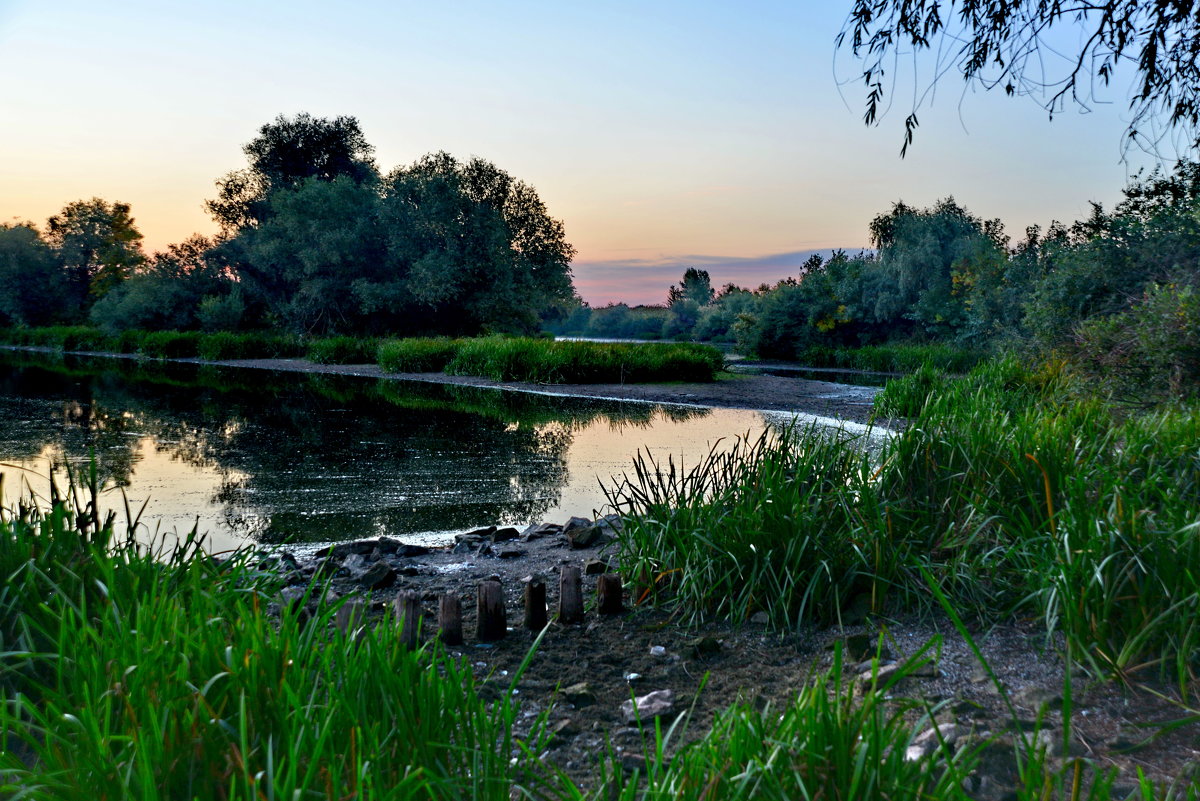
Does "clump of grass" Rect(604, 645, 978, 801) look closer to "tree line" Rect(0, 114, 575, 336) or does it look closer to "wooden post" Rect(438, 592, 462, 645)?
"wooden post" Rect(438, 592, 462, 645)

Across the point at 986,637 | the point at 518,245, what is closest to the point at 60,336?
the point at 518,245

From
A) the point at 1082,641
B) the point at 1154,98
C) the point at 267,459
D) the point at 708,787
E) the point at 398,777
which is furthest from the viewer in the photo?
the point at 267,459

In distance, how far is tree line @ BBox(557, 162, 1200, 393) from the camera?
823 cm

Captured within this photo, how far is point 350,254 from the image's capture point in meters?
33.5

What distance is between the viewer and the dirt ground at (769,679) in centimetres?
223

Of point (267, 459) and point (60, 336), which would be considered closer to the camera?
point (267, 459)

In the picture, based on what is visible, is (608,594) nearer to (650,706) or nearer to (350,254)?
(650,706)

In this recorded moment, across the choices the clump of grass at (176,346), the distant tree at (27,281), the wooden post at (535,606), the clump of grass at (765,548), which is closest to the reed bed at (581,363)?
the clump of grass at (176,346)

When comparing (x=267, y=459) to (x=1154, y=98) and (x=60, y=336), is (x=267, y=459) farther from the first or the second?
(x=60, y=336)

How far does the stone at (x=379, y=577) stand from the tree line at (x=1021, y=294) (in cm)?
717

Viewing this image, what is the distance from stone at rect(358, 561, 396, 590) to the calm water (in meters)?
0.86

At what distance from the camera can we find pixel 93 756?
1688 mm

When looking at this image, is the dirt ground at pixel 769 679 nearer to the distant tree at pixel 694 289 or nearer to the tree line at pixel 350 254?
the tree line at pixel 350 254

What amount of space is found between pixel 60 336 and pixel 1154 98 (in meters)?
43.8
